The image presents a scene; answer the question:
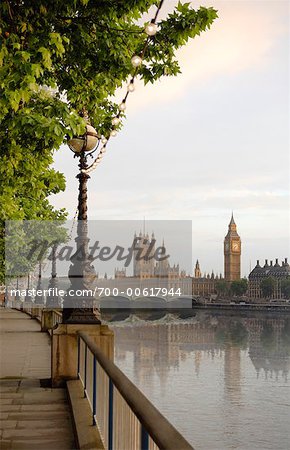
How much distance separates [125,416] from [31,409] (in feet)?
16.9

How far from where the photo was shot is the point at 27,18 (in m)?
8.41

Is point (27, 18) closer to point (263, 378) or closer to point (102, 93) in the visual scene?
point (102, 93)

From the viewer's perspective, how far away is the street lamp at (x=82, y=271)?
11.7m

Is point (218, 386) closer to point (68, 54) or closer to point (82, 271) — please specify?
point (82, 271)

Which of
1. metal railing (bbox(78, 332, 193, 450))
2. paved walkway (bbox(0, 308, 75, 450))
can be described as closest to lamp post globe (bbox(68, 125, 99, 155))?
metal railing (bbox(78, 332, 193, 450))

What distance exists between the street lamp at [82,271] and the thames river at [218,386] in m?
17.3

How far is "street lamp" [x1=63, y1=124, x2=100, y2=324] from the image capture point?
1166 cm

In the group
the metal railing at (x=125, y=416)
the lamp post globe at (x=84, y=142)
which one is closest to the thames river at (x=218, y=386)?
the lamp post globe at (x=84, y=142)

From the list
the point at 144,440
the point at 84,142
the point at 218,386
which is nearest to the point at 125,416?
the point at 144,440

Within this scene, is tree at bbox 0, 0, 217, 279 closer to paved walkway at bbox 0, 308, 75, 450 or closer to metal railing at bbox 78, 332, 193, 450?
metal railing at bbox 78, 332, 193, 450

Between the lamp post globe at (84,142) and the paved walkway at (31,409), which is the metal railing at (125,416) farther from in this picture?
the lamp post globe at (84,142)

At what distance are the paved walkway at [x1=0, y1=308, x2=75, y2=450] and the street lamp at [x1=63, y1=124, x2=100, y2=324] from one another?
1.47 meters

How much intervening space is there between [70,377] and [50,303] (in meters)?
24.1

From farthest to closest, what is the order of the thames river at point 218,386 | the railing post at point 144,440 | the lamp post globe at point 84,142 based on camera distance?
the thames river at point 218,386, the lamp post globe at point 84,142, the railing post at point 144,440
